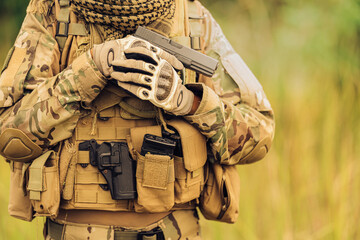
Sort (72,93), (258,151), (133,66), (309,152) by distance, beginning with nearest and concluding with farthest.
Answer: (133,66) → (72,93) → (258,151) → (309,152)

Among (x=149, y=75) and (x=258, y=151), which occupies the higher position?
(x=149, y=75)

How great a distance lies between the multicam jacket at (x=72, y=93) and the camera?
1648mm

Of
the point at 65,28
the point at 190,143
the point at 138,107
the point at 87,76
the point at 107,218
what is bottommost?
the point at 107,218

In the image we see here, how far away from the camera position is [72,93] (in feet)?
5.42

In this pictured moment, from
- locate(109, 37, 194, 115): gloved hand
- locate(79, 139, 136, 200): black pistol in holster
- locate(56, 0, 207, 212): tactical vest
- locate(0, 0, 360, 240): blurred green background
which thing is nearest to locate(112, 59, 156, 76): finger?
locate(109, 37, 194, 115): gloved hand

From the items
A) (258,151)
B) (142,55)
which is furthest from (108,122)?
(258,151)

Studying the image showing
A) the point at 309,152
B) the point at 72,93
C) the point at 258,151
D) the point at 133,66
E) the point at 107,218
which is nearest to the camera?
the point at 133,66

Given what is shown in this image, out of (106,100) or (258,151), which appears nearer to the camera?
(106,100)

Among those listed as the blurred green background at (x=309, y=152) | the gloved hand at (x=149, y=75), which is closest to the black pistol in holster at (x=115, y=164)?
the gloved hand at (x=149, y=75)

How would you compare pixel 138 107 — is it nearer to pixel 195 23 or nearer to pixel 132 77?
pixel 132 77

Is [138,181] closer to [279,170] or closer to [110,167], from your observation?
[110,167]

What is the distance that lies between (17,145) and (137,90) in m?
0.45

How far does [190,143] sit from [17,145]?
572mm

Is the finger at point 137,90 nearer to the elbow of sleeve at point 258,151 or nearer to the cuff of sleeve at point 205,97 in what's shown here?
the cuff of sleeve at point 205,97
